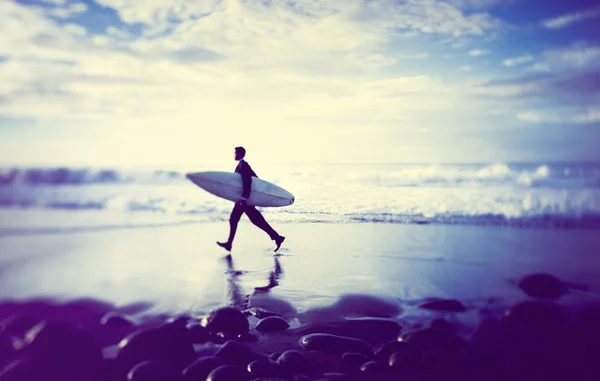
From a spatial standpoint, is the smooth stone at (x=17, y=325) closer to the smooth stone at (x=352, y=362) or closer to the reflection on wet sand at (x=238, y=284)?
the reflection on wet sand at (x=238, y=284)

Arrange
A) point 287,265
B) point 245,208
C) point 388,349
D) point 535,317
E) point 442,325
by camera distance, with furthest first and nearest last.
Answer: point 287,265 → point 245,208 → point 535,317 → point 442,325 → point 388,349

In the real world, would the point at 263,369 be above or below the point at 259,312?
below

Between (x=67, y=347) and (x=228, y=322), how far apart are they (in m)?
1.29

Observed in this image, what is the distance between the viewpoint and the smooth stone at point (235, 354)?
333 centimetres

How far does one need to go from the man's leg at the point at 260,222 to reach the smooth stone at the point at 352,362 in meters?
1.60

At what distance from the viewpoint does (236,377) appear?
3104 mm

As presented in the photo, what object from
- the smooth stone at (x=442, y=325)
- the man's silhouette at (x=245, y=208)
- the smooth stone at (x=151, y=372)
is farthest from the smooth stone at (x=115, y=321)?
the smooth stone at (x=442, y=325)

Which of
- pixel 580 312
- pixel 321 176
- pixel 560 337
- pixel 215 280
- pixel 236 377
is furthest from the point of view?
pixel 321 176

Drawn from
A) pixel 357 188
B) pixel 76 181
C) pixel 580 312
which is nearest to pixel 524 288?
pixel 580 312

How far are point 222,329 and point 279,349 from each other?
535mm

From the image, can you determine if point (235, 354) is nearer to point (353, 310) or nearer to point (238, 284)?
point (238, 284)

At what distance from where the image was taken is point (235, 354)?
3346mm

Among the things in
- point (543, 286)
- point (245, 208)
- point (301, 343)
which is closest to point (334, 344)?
point (301, 343)

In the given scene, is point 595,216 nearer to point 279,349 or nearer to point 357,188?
point 357,188
